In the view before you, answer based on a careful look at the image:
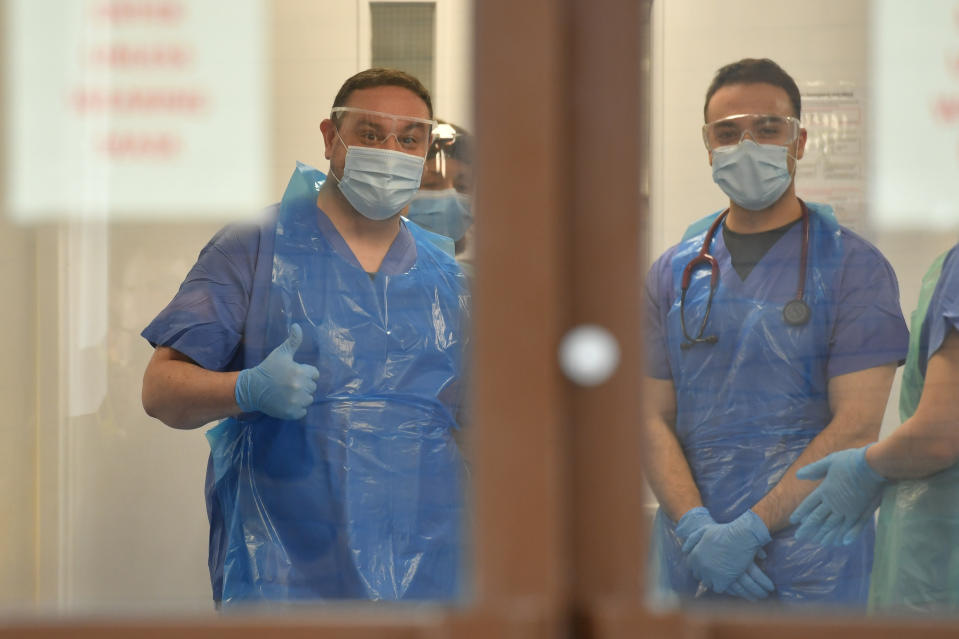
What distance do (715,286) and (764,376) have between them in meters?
0.21

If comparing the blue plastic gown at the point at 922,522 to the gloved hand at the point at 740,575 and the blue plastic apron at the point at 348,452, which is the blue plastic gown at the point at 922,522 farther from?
the blue plastic apron at the point at 348,452

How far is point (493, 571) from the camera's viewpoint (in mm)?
909

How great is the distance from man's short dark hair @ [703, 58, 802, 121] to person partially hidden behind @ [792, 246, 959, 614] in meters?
0.47

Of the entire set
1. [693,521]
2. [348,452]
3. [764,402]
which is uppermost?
[764,402]

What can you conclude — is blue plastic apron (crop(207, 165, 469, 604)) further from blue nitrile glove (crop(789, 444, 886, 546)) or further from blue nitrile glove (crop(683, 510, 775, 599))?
blue nitrile glove (crop(789, 444, 886, 546))

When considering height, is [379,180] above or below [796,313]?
above

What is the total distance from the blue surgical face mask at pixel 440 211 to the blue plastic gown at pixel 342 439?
13 centimetres

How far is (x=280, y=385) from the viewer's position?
6.05 feet

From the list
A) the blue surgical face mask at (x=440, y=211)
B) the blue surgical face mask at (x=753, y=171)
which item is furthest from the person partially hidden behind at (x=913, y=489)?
the blue surgical face mask at (x=440, y=211)

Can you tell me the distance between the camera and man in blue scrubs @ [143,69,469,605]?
187cm

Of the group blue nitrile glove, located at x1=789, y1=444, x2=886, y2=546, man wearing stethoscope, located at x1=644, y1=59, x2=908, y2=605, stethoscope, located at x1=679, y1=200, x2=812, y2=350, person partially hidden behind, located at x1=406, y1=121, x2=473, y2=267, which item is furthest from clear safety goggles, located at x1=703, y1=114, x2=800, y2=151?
blue nitrile glove, located at x1=789, y1=444, x2=886, y2=546

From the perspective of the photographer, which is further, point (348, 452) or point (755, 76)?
point (755, 76)

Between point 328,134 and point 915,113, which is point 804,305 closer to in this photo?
point 915,113

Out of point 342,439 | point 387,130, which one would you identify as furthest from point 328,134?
point 342,439
